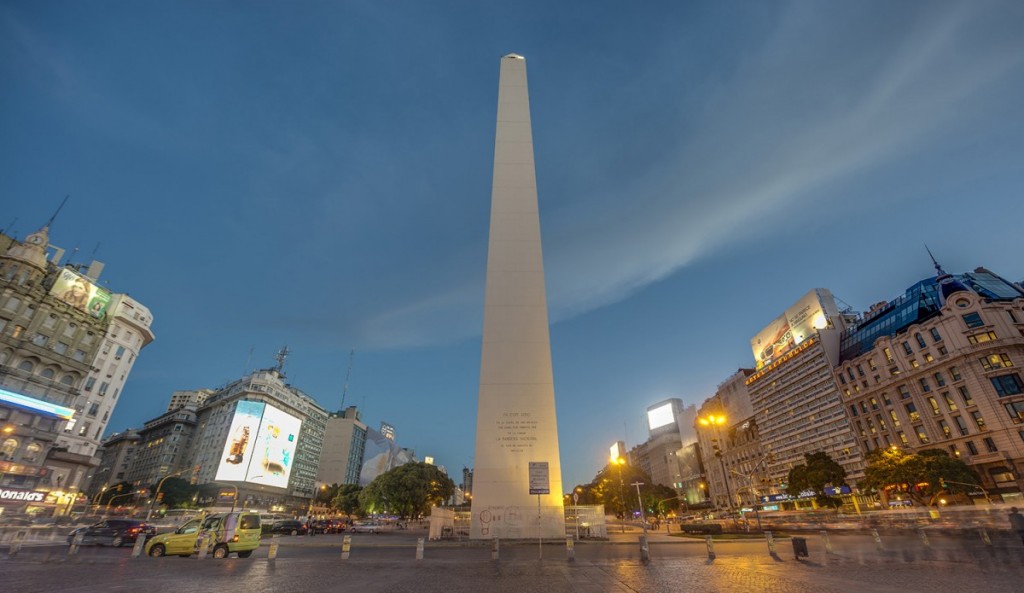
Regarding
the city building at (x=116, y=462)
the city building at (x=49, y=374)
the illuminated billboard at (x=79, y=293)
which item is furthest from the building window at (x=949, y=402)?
the city building at (x=116, y=462)

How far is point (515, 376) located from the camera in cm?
2889

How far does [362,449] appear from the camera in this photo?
148 metres

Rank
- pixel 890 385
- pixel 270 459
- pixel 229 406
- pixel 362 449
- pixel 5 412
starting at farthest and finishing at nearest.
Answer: pixel 362 449 → pixel 229 406 → pixel 270 459 → pixel 890 385 → pixel 5 412

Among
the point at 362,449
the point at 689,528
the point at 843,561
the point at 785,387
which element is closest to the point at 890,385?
the point at 785,387

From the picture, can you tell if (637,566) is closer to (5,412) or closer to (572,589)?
(572,589)

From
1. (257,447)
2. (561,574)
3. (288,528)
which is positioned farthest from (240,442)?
(561,574)

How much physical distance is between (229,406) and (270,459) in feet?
59.6

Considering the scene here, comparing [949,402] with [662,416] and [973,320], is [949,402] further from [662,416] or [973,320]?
[662,416]

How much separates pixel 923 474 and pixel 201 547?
2436 inches

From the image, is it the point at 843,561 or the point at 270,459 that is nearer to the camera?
the point at 843,561

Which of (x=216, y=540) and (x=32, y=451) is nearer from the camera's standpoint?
(x=216, y=540)

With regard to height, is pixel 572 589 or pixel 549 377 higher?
pixel 549 377

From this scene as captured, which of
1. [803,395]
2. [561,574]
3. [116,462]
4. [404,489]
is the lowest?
[561,574]

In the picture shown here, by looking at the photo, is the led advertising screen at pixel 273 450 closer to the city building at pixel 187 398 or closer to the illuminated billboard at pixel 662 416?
the city building at pixel 187 398
